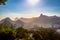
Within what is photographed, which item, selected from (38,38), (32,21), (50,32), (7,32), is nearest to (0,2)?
(7,32)

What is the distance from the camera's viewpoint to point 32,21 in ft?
55.5

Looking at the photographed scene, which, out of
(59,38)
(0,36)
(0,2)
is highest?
(0,2)

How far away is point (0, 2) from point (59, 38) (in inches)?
273

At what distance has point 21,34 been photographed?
858 centimetres

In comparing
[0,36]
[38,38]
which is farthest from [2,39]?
[38,38]

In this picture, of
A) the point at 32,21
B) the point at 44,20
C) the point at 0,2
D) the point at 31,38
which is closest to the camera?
Result: the point at 0,2

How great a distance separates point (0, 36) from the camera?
23.3 ft

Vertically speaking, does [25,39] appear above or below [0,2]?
below

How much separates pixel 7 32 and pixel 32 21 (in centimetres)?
980

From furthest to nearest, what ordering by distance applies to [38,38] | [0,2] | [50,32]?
1. [50,32]
2. [38,38]
3. [0,2]

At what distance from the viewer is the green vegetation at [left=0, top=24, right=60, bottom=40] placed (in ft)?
23.6

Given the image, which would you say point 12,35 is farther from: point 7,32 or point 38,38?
point 38,38

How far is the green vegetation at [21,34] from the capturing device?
719 centimetres

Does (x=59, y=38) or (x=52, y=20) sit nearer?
(x=59, y=38)
